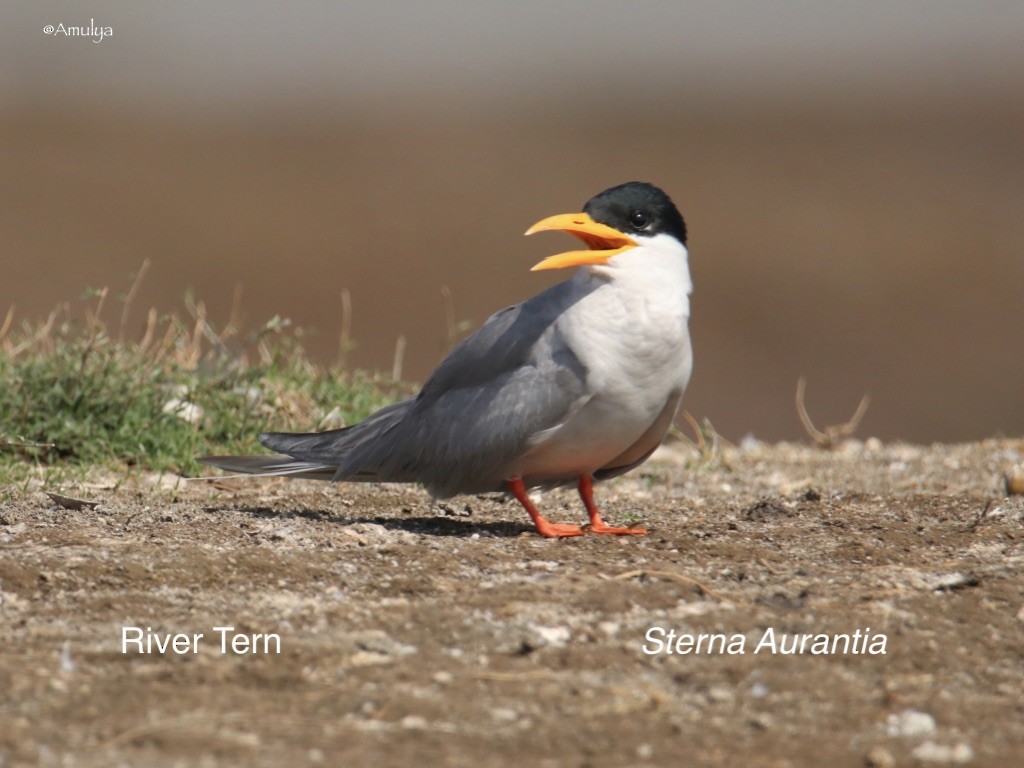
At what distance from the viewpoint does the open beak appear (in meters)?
4.03

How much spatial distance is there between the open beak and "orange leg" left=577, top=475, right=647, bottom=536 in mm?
709

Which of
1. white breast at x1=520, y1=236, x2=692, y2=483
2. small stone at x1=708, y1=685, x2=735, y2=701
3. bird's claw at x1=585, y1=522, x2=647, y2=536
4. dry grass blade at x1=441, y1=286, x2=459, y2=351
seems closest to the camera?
small stone at x1=708, y1=685, x2=735, y2=701

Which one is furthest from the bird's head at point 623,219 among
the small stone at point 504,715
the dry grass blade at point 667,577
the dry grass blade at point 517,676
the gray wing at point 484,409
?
the small stone at point 504,715

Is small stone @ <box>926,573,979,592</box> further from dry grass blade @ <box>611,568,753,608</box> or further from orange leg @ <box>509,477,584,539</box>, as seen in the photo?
orange leg @ <box>509,477,584,539</box>

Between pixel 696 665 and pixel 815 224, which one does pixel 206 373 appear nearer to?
pixel 696 665

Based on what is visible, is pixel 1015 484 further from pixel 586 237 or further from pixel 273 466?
pixel 273 466

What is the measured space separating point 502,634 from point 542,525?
1.08 metres

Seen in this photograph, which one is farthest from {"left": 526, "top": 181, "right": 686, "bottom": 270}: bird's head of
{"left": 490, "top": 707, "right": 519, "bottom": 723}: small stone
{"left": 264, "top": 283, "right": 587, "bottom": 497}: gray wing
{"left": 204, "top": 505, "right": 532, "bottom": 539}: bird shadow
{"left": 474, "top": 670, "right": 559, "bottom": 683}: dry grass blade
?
{"left": 490, "top": 707, "right": 519, "bottom": 723}: small stone

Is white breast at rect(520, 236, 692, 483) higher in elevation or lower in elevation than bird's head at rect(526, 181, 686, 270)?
lower

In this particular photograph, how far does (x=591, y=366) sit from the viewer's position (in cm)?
396

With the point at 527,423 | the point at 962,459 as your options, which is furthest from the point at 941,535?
the point at 962,459

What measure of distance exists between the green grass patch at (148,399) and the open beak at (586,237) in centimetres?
160

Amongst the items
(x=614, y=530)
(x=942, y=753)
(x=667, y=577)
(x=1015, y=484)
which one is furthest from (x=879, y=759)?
(x=1015, y=484)

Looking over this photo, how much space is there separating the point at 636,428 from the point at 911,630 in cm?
112
